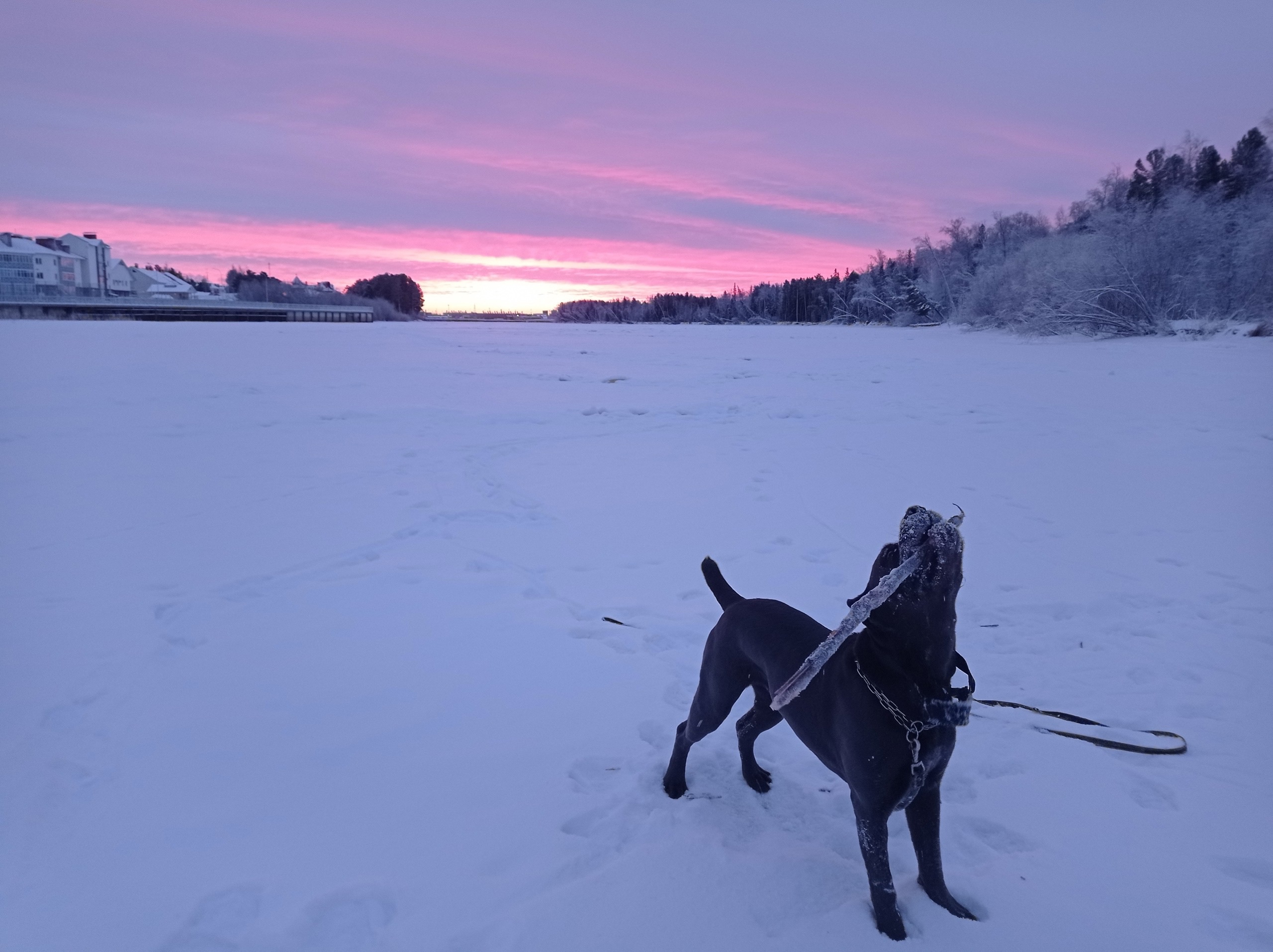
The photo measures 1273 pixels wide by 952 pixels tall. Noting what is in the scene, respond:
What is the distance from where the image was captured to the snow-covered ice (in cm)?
237

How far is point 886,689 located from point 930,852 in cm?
80

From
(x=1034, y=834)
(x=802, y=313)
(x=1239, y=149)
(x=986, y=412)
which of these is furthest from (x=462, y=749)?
(x=802, y=313)

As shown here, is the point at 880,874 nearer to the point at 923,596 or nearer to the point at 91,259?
the point at 923,596

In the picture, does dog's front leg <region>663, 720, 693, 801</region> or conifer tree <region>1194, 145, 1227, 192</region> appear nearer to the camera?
dog's front leg <region>663, 720, 693, 801</region>

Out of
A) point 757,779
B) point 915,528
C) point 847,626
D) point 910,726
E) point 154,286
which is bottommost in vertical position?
point 757,779

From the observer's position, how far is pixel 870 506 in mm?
7430

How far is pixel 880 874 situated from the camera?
219 cm

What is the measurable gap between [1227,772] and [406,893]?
140 inches

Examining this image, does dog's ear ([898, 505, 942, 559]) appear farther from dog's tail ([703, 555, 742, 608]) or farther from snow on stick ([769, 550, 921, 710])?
dog's tail ([703, 555, 742, 608])

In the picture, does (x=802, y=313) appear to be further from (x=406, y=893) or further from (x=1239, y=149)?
(x=406, y=893)

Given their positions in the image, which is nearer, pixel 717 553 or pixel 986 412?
pixel 717 553

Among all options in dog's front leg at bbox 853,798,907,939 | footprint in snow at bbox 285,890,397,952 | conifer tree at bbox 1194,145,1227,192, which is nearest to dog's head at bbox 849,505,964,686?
dog's front leg at bbox 853,798,907,939

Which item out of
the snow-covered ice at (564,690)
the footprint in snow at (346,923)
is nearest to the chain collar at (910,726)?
the snow-covered ice at (564,690)

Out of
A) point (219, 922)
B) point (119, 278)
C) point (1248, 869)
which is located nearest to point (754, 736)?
point (1248, 869)
